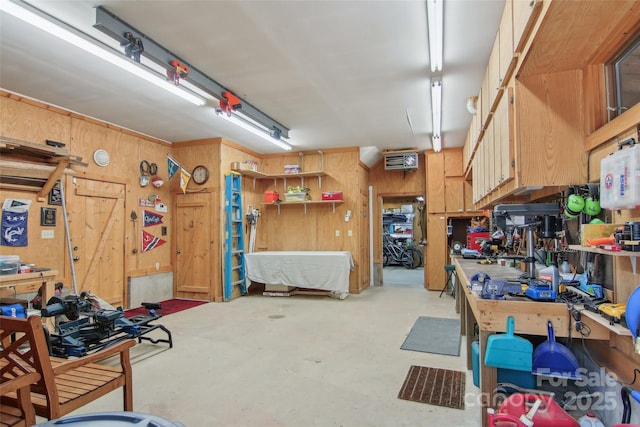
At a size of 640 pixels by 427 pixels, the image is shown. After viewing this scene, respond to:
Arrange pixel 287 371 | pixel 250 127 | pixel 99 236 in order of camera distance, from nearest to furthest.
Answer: pixel 287 371 < pixel 99 236 < pixel 250 127

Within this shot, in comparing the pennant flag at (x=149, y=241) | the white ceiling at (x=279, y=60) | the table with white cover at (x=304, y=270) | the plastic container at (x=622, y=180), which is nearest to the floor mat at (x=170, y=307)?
the pennant flag at (x=149, y=241)

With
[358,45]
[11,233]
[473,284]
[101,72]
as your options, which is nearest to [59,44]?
[101,72]

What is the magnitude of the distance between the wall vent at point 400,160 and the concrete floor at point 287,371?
3231mm

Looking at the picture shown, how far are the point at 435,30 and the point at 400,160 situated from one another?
4.72 m

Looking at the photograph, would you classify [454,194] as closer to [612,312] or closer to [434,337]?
[434,337]

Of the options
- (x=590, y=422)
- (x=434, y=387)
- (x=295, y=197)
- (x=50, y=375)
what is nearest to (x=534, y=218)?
(x=590, y=422)

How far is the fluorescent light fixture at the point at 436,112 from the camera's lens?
3.96m

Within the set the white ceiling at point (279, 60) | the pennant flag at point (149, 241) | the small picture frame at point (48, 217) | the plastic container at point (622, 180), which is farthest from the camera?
the pennant flag at point (149, 241)

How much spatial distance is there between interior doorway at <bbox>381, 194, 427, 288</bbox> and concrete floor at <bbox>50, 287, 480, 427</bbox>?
18.0 feet

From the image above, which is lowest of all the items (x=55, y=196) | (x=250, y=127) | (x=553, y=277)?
(x=553, y=277)

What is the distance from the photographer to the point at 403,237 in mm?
12953

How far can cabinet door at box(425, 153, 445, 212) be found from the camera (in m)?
7.37

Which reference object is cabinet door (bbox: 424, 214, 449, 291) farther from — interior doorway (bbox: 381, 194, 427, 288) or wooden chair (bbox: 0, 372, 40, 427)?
wooden chair (bbox: 0, 372, 40, 427)

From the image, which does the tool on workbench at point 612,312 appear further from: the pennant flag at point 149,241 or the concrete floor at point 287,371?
the pennant flag at point 149,241
